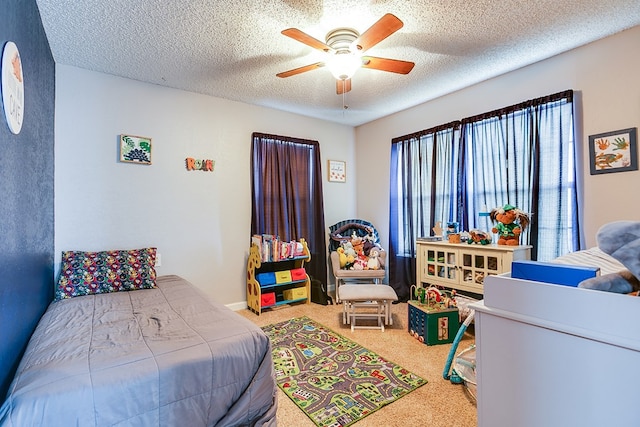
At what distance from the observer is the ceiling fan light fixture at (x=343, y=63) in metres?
2.01

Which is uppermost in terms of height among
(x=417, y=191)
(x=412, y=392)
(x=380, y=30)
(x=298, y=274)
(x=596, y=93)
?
(x=380, y=30)

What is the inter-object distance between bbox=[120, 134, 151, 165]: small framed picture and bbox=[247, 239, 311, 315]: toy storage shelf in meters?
1.43

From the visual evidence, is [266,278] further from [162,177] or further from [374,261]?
[162,177]

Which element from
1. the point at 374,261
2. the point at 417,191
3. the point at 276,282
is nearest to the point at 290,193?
the point at 276,282

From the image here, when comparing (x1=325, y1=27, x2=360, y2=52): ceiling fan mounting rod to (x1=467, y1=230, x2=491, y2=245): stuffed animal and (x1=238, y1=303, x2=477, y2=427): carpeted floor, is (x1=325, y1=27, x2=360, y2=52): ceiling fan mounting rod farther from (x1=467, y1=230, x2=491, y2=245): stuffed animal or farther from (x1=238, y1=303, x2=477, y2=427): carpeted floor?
(x1=238, y1=303, x2=477, y2=427): carpeted floor

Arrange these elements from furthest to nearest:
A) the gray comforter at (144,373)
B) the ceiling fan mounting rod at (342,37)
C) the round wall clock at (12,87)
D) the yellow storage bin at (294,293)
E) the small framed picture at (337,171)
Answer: the small framed picture at (337,171), the yellow storage bin at (294,293), the ceiling fan mounting rod at (342,37), the round wall clock at (12,87), the gray comforter at (144,373)

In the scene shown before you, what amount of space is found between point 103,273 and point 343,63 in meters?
2.54

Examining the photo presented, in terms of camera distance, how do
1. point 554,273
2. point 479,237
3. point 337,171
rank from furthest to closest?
1. point 337,171
2. point 479,237
3. point 554,273

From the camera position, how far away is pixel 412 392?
181cm

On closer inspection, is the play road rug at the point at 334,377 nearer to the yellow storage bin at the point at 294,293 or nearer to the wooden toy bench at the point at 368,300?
the wooden toy bench at the point at 368,300

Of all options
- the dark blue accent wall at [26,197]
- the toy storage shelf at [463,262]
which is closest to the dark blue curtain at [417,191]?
the toy storage shelf at [463,262]

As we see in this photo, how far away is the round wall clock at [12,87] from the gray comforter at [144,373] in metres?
1.04

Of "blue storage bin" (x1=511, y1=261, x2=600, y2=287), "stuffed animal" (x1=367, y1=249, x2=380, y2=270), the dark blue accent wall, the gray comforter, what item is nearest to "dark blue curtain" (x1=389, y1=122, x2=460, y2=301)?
"stuffed animal" (x1=367, y1=249, x2=380, y2=270)

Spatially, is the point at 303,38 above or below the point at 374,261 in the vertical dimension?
above
